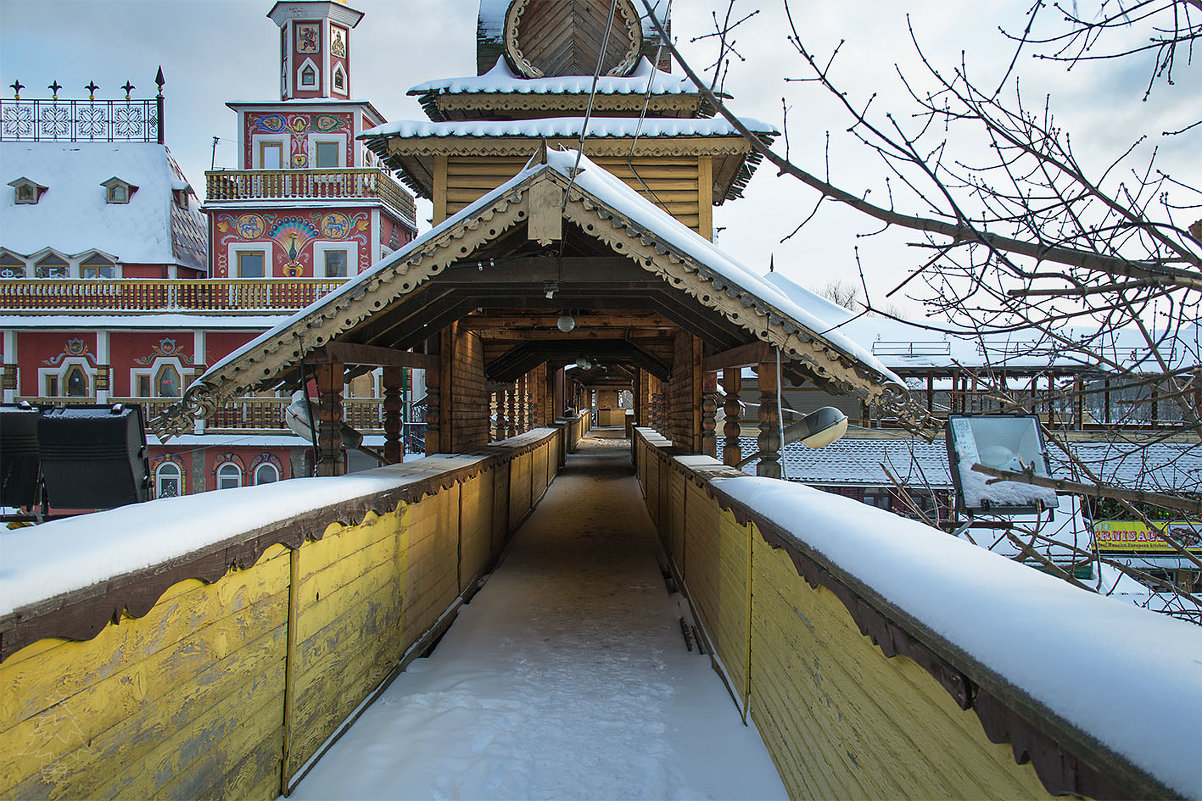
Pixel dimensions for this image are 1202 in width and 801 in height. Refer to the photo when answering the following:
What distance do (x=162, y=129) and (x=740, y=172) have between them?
28.5 m

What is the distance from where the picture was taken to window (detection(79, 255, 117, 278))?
26672 millimetres

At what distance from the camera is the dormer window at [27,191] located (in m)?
28.0

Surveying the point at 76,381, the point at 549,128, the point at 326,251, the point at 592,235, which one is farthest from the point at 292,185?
the point at 592,235

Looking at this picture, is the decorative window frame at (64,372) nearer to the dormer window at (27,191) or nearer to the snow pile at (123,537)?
the dormer window at (27,191)

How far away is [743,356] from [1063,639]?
5.98 metres

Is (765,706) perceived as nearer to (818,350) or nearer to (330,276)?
(818,350)

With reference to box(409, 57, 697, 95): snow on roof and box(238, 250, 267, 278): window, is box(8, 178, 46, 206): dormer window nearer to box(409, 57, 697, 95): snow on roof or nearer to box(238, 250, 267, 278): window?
box(238, 250, 267, 278): window

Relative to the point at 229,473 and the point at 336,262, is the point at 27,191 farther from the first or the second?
the point at 229,473

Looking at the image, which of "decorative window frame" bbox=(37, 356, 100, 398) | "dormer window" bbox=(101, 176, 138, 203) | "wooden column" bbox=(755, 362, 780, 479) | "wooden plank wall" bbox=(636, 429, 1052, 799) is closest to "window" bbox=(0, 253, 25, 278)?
"dormer window" bbox=(101, 176, 138, 203)

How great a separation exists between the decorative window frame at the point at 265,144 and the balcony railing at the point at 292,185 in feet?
3.87

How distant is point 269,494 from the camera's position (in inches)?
147

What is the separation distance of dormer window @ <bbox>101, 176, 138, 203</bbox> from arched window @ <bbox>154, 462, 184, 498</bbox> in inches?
469

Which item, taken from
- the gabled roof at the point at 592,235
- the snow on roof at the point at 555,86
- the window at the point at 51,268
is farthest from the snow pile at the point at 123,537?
the window at the point at 51,268

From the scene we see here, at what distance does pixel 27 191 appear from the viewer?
92.0ft
